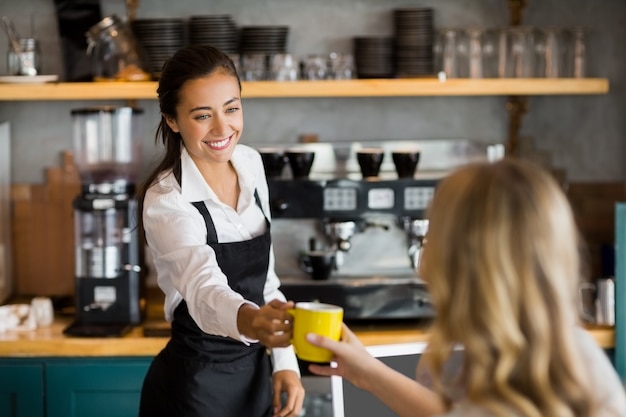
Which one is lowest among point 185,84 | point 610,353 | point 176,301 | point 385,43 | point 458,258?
point 610,353

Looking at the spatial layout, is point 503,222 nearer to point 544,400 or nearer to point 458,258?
point 458,258

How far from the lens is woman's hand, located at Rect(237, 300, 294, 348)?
6.25 feet

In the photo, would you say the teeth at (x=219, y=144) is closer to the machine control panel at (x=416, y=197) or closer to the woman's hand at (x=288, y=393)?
the woman's hand at (x=288, y=393)

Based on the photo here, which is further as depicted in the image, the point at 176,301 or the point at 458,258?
the point at 176,301

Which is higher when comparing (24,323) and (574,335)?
(574,335)

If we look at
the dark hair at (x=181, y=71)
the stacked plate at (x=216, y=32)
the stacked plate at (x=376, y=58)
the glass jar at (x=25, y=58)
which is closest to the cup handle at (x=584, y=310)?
the stacked plate at (x=376, y=58)

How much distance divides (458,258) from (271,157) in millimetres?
2201

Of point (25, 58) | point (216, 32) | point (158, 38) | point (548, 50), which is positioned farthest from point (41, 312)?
point (548, 50)

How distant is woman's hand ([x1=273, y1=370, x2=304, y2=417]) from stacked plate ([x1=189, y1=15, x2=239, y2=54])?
4.88 feet

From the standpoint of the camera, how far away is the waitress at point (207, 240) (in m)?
2.39

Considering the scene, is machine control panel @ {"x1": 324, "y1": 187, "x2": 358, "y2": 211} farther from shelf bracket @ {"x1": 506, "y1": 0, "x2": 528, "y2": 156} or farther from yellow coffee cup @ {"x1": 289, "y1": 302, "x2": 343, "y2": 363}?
yellow coffee cup @ {"x1": 289, "y1": 302, "x2": 343, "y2": 363}

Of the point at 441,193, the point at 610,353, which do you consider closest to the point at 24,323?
the point at 610,353

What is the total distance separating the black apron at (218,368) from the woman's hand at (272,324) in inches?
21.0

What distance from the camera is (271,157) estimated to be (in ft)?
11.4
